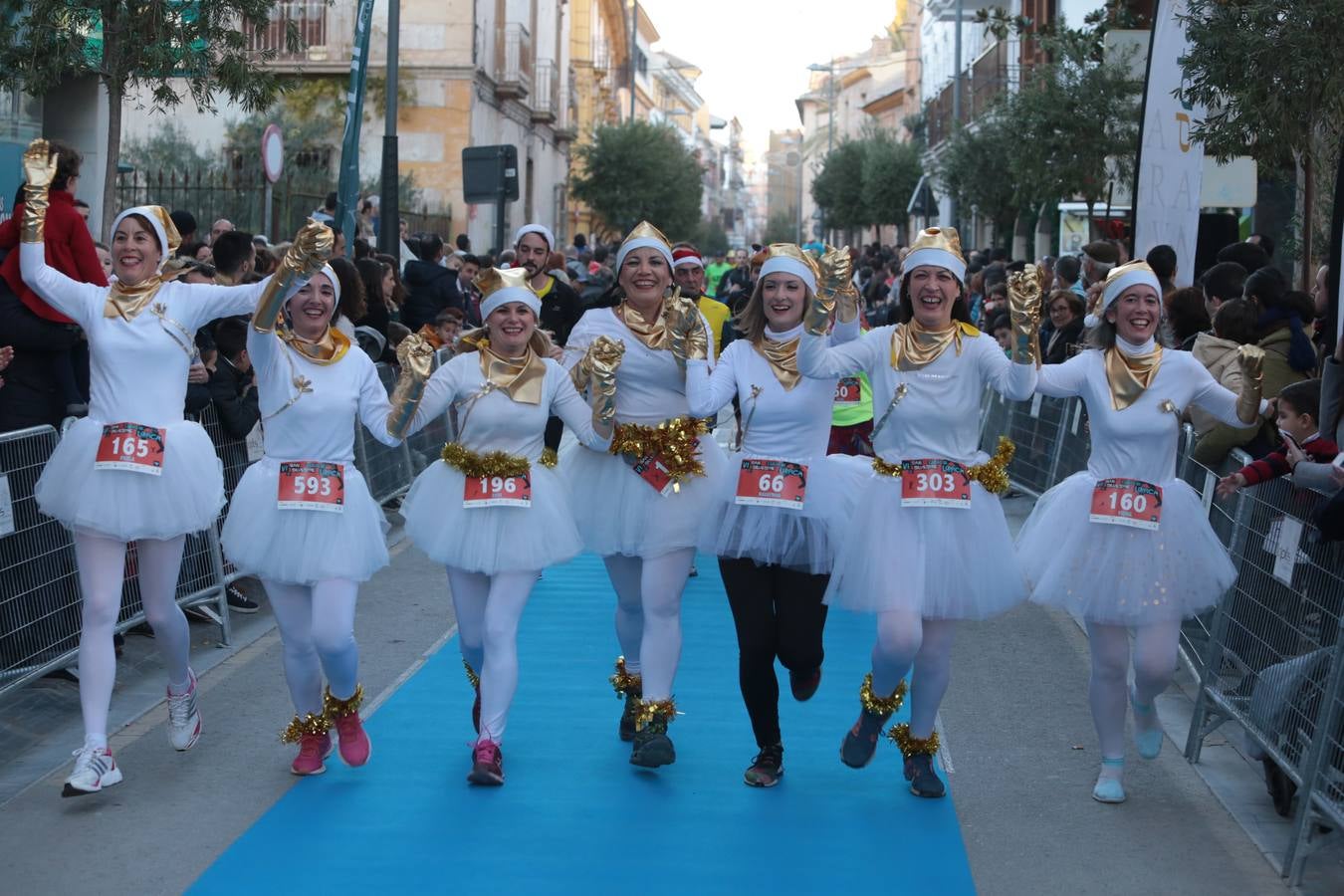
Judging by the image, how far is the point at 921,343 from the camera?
6.48 m

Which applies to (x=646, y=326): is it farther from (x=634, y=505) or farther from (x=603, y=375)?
(x=634, y=505)

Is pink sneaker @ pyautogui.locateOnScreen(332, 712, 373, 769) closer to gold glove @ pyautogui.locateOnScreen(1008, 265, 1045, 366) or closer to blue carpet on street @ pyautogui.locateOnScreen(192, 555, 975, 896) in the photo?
blue carpet on street @ pyautogui.locateOnScreen(192, 555, 975, 896)

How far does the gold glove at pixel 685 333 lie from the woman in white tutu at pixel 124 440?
145 cm

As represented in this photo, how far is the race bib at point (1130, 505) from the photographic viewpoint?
6387mm

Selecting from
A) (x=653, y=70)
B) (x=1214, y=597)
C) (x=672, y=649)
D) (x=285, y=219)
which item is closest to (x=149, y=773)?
(x=672, y=649)

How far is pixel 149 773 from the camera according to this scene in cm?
680

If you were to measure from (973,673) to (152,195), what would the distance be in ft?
60.0

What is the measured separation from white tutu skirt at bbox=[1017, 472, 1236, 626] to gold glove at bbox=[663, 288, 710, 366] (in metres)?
1.47

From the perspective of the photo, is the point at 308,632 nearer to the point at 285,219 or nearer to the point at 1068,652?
the point at 1068,652

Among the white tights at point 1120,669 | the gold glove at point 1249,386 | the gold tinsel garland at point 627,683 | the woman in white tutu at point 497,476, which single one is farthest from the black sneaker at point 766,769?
the gold glove at point 1249,386

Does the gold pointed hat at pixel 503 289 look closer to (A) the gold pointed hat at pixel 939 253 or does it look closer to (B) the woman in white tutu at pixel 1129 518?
(A) the gold pointed hat at pixel 939 253

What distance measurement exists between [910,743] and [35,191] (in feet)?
12.5

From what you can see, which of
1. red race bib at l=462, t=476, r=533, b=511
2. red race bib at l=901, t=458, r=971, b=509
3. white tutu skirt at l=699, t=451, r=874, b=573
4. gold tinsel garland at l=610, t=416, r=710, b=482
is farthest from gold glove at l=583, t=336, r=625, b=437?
red race bib at l=901, t=458, r=971, b=509

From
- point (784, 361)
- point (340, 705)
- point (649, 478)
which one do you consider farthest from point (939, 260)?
point (340, 705)
